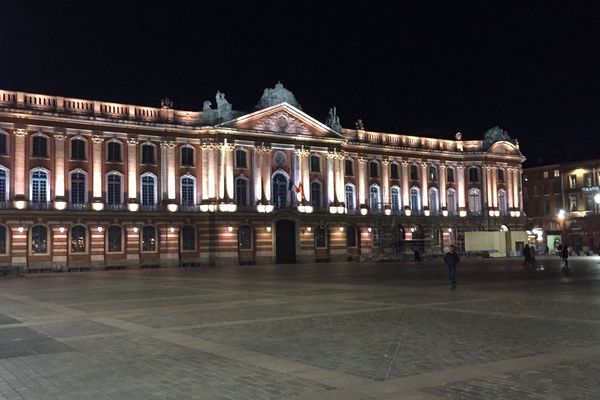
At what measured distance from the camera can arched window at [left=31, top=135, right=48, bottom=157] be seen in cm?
5716

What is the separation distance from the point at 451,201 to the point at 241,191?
3103 centimetres

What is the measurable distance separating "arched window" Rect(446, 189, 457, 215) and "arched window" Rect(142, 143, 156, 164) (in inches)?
1540

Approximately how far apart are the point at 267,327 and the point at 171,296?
1078 cm

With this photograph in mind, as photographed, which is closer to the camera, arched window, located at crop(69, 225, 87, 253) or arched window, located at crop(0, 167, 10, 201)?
arched window, located at crop(0, 167, 10, 201)

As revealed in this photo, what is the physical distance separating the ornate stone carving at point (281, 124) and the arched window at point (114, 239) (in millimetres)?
17582

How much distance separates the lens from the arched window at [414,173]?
81312mm

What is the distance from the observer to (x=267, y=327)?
51.2ft

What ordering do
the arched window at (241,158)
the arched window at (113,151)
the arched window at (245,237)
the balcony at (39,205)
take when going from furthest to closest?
the arched window at (241,158)
the arched window at (245,237)
the arched window at (113,151)
the balcony at (39,205)

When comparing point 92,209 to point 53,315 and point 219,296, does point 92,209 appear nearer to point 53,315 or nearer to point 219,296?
point 219,296

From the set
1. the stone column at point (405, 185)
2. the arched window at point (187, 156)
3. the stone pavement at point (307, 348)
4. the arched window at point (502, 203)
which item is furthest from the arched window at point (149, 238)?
the arched window at point (502, 203)

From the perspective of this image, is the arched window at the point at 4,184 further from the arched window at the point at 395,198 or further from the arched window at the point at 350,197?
the arched window at the point at 395,198

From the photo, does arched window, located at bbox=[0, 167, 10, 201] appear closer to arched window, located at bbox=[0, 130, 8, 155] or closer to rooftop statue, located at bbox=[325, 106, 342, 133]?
arched window, located at bbox=[0, 130, 8, 155]

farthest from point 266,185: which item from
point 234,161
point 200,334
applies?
point 200,334

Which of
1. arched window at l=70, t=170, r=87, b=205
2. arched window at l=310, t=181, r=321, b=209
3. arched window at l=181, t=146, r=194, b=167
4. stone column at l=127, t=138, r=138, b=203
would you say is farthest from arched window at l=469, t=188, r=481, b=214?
arched window at l=70, t=170, r=87, b=205
